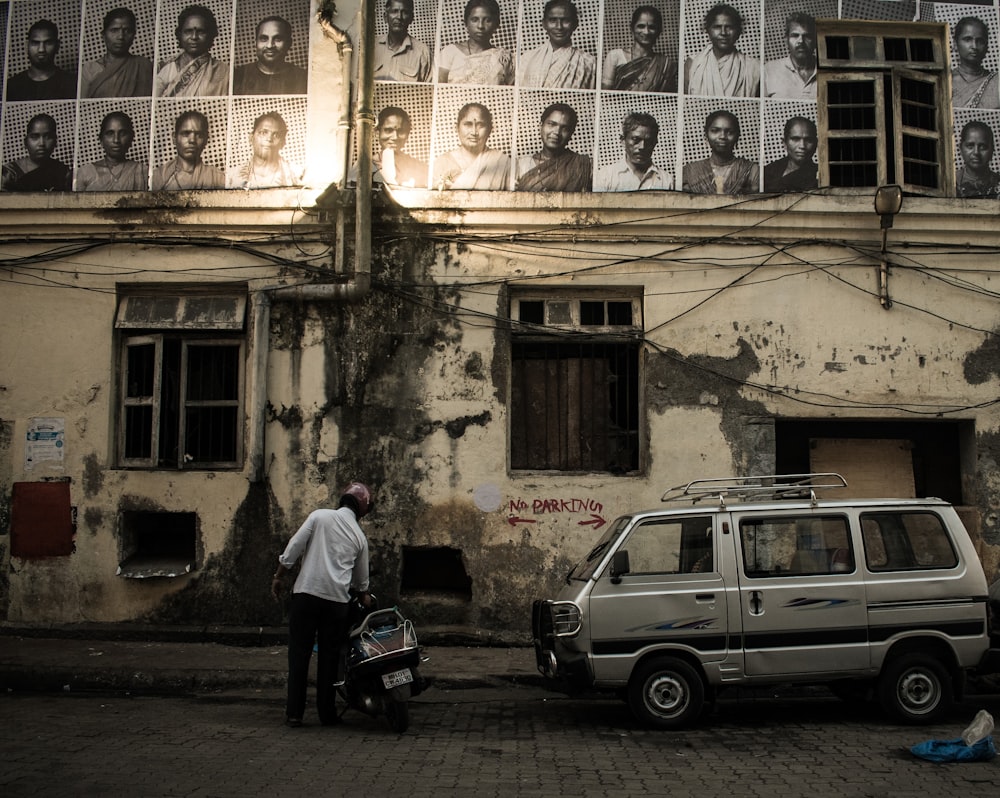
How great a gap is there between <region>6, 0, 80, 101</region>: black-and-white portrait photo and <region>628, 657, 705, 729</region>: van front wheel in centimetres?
915

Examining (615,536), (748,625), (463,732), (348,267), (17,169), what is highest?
(17,169)

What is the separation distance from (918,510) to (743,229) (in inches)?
163

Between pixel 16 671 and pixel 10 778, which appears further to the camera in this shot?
pixel 16 671

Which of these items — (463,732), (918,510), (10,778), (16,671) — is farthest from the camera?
(16,671)

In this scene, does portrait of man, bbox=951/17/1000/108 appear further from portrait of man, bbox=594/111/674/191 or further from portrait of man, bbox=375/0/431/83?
portrait of man, bbox=375/0/431/83

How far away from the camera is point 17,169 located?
1104 centimetres

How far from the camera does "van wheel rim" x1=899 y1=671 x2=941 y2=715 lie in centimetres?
709

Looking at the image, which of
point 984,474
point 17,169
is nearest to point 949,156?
point 984,474

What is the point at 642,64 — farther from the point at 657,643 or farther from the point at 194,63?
the point at 657,643

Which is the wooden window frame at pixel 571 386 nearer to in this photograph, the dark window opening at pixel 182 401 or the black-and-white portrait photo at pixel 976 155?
the dark window opening at pixel 182 401

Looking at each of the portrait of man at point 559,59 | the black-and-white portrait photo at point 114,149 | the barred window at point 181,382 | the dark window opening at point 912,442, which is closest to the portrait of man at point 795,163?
the portrait of man at point 559,59

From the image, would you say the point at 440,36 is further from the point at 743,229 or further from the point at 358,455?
the point at 358,455

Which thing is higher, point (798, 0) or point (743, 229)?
point (798, 0)

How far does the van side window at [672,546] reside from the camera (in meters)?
7.22
